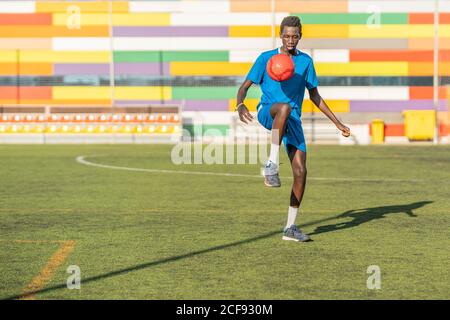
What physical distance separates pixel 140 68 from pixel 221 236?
114 ft

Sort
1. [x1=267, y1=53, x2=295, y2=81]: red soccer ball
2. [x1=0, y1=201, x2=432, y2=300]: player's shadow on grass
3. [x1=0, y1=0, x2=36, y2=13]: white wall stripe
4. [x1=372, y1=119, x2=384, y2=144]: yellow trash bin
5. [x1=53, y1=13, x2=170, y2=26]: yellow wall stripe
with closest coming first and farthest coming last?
[x1=0, y1=201, x2=432, y2=300]: player's shadow on grass, [x1=267, y1=53, x2=295, y2=81]: red soccer ball, [x1=372, y1=119, x2=384, y2=144]: yellow trash bin, [x1=53, y1=13, x2=170, y2=26]: yellow wall stripe, [x1=0, y1=0, x2=36, y2=13]: white wall stripe

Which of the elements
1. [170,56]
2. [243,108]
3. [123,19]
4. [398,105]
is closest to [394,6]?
[398,105]

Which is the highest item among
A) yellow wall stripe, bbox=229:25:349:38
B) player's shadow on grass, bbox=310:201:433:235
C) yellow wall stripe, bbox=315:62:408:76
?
yellow wall stripe, bbox=229:25:349:38

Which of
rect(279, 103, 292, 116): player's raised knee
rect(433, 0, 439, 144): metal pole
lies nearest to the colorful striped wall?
rect(433, 0, 439, 144): metal pole

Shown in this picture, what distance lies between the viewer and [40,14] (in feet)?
143

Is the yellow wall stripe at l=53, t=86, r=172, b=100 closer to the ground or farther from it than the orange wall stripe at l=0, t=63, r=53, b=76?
closer to the ground

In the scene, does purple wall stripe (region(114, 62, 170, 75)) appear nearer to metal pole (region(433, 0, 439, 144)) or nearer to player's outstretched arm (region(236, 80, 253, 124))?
metal pole (region(433, 0, 439, 144))

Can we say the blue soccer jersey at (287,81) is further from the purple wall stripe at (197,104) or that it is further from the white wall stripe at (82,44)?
the white wall stripe at (82,44)

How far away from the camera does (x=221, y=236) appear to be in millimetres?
9031

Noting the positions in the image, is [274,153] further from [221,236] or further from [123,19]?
[123,19]

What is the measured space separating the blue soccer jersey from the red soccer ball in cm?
20

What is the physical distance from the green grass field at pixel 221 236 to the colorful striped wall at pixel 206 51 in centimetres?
2534

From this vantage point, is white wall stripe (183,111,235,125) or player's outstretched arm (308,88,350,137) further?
white wall stripe (183,111,235,125)

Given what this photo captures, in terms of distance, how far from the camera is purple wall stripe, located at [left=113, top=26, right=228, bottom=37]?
42750mm
